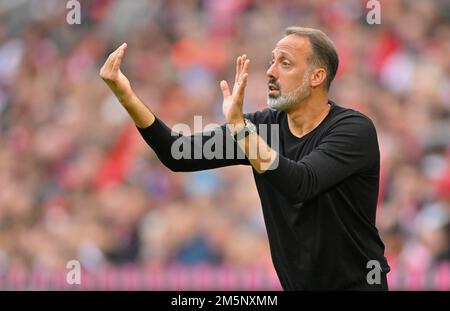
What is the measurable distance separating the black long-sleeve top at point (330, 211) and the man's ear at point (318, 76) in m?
0.24

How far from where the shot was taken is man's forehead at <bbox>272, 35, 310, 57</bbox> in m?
5.66

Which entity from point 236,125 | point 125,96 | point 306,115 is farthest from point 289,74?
point 125,96

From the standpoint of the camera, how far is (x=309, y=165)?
509 cm

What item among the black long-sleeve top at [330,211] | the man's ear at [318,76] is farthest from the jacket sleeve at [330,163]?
the man's ear at [318,76]

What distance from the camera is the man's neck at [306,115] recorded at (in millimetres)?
5629

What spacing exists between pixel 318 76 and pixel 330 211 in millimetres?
835

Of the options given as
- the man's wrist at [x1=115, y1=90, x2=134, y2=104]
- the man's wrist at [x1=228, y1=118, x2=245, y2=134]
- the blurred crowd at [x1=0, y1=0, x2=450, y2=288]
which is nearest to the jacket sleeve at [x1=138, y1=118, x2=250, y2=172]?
the man's wrist at [x1=115, y1=90, x2=134, y2=104]
